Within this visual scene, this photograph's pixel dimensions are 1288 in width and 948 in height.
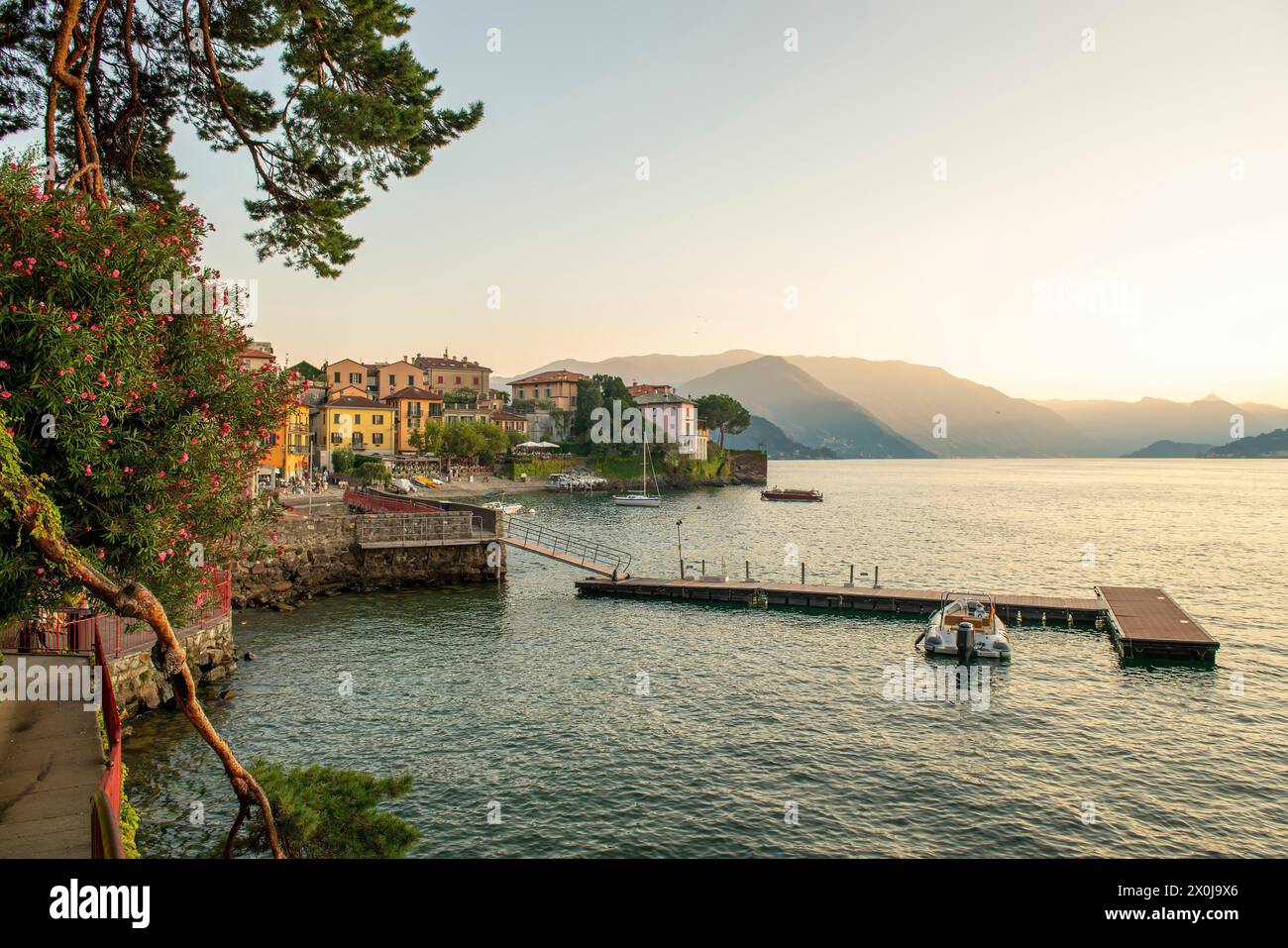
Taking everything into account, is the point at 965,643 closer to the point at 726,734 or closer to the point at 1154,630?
the point at 1154,630

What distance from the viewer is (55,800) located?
43.0ft

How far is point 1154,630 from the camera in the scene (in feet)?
117

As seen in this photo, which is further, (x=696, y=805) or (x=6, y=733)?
(x=696, y=805)

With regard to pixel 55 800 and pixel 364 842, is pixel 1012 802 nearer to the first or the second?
pixel 364 842

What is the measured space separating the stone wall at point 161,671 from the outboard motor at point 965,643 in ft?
96.1

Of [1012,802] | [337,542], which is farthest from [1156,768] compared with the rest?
[337,542]

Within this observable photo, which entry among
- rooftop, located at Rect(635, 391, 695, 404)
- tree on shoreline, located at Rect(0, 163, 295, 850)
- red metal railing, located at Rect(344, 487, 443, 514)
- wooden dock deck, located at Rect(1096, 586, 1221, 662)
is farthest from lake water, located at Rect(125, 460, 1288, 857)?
rooftop, located at Rect(635, 391, 695, 404)

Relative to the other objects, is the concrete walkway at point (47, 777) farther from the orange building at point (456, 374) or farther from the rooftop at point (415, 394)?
the orange building at point (456, 374)

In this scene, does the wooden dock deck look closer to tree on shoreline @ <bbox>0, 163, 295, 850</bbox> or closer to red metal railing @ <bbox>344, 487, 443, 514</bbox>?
tree on shoreline @ <bbox>0, 163, 295, 850</bbox>

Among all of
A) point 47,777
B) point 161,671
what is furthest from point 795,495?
point 47,777

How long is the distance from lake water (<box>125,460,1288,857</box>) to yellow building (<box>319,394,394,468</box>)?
88.9m

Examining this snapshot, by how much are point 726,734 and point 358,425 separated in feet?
384

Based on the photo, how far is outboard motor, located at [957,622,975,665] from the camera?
33.1 metres

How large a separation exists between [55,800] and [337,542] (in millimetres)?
34256
